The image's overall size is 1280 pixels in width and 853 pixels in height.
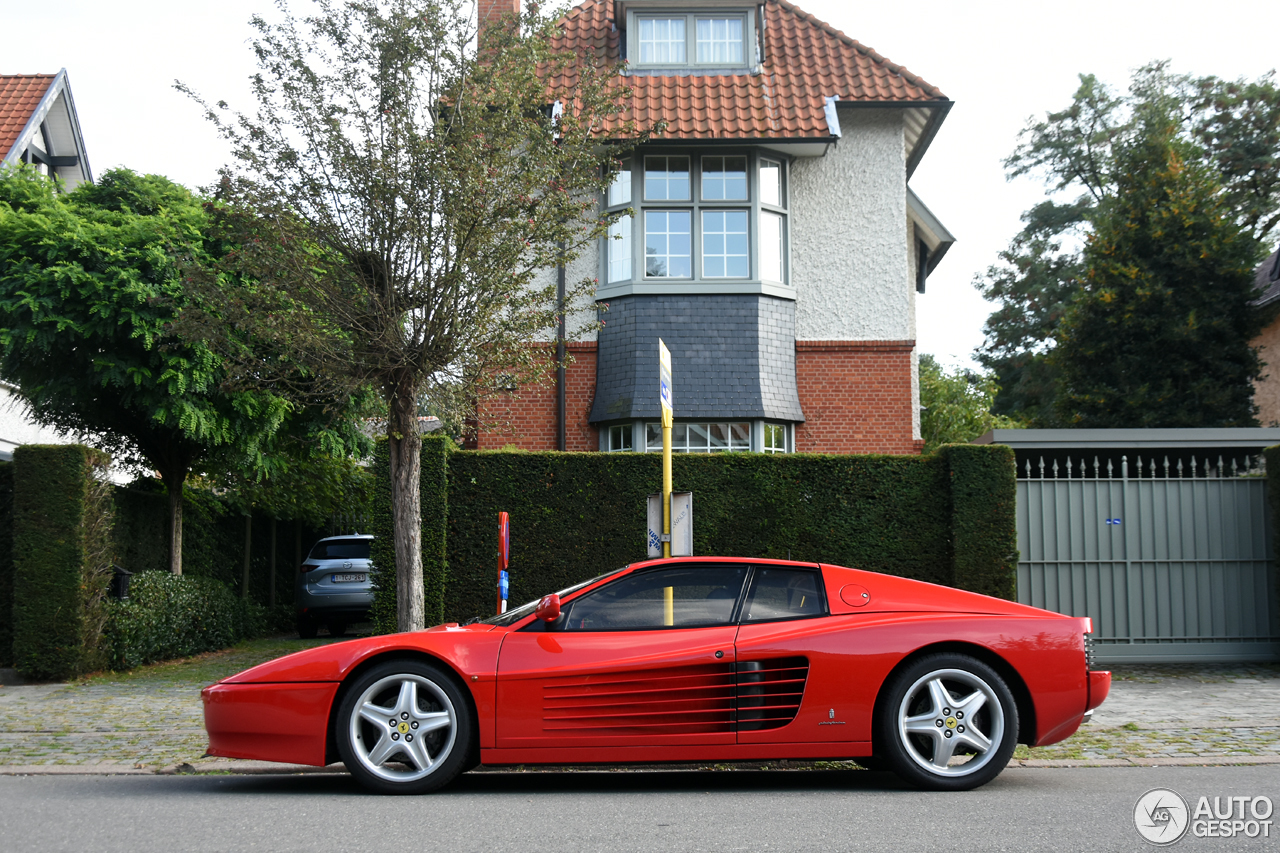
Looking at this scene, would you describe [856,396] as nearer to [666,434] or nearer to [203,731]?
[666,434]

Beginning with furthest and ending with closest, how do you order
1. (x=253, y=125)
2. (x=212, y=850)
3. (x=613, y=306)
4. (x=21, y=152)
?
(x=21, y=152)
(x=613, y=306)
(x=253, y=125)
(x=212, y=850)

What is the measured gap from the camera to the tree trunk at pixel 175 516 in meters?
14.5

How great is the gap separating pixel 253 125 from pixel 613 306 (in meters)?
7.66

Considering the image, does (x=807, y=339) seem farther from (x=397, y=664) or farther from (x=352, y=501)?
(x=397, y=664)

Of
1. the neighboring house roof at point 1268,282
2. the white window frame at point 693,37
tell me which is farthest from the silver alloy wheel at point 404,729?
the neighboring house roof at point 1268,282

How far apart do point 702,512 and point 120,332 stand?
23.3 feet

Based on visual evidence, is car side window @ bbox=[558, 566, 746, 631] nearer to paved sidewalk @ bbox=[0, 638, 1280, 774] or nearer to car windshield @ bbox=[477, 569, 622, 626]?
car windshield @ bbox=[477, 569, 622, 626]

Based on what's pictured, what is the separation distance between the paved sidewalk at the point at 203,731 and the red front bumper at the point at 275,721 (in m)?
1.07

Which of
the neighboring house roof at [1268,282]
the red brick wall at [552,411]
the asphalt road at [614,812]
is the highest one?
the neighboring house roof at [1268,282]

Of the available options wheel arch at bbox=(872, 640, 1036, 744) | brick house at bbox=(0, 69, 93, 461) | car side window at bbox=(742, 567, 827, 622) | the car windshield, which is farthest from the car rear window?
wheel arch at bbox=(872, 640, 1036, 744)

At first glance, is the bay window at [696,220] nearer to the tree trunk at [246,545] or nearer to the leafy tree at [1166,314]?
the tree trunk at [246,545]

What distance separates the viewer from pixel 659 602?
20.6ft

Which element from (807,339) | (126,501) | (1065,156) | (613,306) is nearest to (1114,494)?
(807,339)

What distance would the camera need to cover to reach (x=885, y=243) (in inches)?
664
